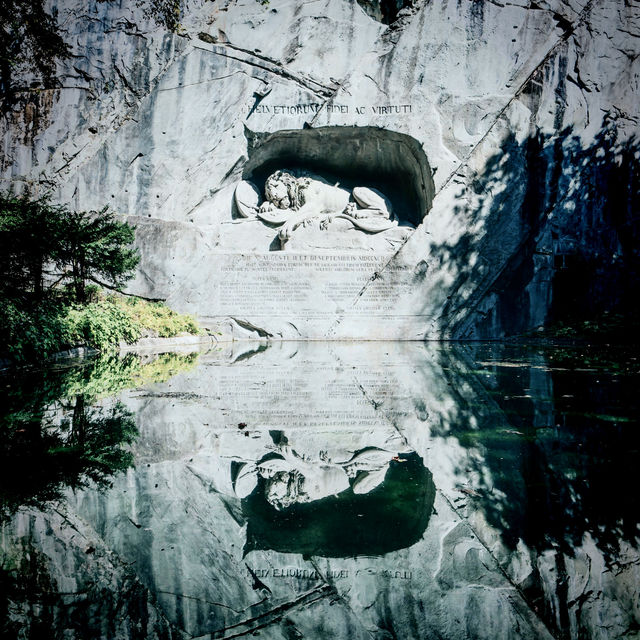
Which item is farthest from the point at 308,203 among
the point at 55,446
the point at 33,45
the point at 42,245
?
the point at 55,446

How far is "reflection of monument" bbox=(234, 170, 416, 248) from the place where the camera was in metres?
12.4

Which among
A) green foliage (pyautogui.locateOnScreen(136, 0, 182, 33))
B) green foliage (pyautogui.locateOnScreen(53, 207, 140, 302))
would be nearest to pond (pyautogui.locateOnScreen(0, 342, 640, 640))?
green foliage (pyautogui.locateOnScreen(53, 207, 140, 302))

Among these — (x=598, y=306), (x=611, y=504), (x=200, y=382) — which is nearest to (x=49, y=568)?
(x=611, y=504)

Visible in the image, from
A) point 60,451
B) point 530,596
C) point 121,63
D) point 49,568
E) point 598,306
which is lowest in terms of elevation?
point 530,596

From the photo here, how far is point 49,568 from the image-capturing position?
1.59 m

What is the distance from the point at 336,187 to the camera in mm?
13750

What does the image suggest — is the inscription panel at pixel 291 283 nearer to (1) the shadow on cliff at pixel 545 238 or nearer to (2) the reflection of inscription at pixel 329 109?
(1) the shadow on cliff at pixel 545 238

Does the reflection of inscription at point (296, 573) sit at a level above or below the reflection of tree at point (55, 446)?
below

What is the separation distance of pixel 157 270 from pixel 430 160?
21.8ft

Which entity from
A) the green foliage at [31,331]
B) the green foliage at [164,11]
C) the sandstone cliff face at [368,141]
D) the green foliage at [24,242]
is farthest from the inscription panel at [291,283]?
the green foliage at [164,11]

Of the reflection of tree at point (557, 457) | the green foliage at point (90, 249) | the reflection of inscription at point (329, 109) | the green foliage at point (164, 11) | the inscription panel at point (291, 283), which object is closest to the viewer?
the reflection of tree at point (557, 457)

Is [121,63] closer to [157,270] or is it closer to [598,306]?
[157,270]

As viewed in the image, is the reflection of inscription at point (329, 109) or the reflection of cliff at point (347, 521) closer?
the reflection of cliff at point (347, 521)

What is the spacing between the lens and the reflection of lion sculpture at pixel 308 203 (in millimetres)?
12500
